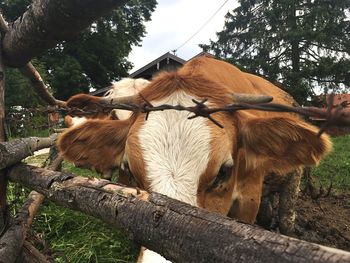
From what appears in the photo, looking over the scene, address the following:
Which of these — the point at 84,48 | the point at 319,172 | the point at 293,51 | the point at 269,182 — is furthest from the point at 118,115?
the point at 84,48

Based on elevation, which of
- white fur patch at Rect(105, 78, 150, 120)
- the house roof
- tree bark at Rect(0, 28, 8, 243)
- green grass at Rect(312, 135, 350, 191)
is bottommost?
green grass at Rect(312, 135, 350, 191)

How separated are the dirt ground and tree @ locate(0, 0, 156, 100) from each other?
82.3 feet

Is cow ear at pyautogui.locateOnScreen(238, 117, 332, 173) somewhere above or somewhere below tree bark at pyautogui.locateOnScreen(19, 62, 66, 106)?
below

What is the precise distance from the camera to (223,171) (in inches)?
111

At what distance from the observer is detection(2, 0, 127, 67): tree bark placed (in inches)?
83.5

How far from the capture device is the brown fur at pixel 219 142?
109 inches

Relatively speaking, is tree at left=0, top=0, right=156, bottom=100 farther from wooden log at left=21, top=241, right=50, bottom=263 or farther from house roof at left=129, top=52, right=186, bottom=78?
wooden log at left=21, top=241, right=50, bottom=263

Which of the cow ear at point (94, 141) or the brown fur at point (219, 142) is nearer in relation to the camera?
the brown fur at point (219, 142)

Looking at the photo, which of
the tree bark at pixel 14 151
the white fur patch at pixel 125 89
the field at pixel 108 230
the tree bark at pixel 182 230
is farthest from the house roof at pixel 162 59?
the tree bark at pixel 182 230

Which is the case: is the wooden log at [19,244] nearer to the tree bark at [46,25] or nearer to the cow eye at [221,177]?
the tree bark at [46,25]

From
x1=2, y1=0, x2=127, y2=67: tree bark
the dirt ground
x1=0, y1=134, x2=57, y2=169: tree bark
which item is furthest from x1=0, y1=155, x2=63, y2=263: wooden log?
the dirt ground

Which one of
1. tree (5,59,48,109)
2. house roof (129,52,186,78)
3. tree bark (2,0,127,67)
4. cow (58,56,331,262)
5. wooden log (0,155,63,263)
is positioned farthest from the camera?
tree (5,59,48,109)

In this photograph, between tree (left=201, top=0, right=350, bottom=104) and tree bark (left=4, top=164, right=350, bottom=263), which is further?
tree (left=201, top=0, right=350, bottom=104)

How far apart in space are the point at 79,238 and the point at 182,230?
3038 millimetres
